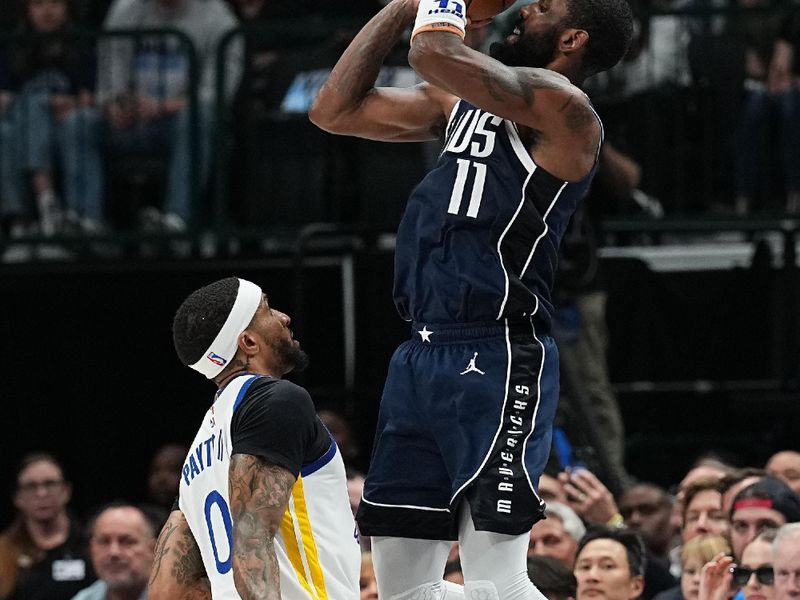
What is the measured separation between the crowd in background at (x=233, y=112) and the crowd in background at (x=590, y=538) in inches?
68.0

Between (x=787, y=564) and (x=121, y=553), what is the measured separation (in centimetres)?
379

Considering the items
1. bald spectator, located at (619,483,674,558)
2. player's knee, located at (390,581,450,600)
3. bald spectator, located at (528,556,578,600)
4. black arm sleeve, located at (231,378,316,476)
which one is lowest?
bald spectator, located at (619,483,674,558)

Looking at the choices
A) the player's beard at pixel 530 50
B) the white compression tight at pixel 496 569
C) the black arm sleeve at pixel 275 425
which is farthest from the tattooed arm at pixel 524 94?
the white compression tight at pixel 496 569

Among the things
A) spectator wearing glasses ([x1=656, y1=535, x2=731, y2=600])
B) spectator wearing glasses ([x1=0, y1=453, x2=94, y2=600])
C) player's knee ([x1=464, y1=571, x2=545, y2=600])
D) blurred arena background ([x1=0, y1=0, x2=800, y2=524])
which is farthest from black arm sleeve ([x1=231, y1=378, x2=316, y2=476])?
blurred arena background ([x1=0, y1=0, x2=800, y2=524])

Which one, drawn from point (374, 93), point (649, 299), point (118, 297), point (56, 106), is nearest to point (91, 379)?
point (118, 297)

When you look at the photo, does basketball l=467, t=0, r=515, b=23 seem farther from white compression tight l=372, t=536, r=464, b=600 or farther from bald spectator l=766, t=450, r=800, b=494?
bald spectator l=766, t=450, r=800, b=494

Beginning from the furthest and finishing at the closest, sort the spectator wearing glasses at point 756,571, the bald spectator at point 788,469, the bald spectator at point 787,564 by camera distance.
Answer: the bald spectator at point 788,469
the spectator wearing glasses at point 756,571
the bald spectator at point 787,564

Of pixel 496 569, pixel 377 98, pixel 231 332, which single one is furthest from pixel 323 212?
pixel 496 569

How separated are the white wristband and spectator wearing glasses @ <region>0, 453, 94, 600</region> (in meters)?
5.59

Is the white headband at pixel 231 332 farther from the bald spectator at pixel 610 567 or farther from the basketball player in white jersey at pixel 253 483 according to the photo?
the bald spectator at pixel 610 567

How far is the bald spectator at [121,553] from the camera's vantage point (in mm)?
9414

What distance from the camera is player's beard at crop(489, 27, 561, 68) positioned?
5754 millimetres

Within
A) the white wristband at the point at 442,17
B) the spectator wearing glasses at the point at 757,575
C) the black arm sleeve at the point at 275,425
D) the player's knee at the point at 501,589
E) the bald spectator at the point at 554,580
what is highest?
the white wristband at the point at 442,17

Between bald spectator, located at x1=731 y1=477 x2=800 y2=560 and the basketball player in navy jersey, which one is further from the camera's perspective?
bald spectator, located at x1=731 y1=477 x2=800 y2=560
